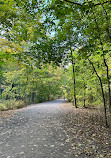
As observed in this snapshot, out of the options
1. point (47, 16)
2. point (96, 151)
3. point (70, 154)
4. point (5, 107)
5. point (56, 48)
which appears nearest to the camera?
point (70, 154)

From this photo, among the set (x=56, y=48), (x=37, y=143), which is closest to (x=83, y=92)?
(x=56, y=48)

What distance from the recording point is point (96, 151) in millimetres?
3424

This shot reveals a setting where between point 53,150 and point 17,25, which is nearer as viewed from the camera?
point 53,150

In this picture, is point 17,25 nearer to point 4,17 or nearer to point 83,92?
point 4,17

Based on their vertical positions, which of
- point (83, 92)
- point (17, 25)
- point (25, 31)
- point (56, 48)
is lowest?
point (83, 92)

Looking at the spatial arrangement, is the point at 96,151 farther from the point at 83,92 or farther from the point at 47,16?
the point at 83,92

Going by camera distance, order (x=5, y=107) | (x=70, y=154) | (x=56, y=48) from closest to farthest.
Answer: (x=70, y=154) < (x=56, y=48) < (x=5, y=107)

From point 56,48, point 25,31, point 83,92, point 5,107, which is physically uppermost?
point 25,31

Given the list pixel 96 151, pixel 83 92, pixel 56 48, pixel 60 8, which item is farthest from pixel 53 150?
pixel 83 92

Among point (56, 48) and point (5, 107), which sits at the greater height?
point (56, 48)

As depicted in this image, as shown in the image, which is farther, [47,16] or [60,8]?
[47,16]

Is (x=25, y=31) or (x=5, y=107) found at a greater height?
(x=25, y=31)

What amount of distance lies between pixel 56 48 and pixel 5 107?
33.3 ft

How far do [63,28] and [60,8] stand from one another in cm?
155
